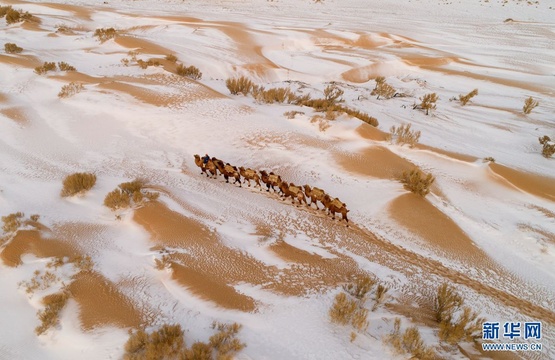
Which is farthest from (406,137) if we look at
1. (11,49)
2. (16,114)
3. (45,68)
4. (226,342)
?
(11,49)

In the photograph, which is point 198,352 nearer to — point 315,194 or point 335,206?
point 335,206

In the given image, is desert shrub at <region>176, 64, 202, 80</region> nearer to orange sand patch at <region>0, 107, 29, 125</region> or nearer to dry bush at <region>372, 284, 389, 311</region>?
orange sand patch at <region>0, 107, 29, 125</region>

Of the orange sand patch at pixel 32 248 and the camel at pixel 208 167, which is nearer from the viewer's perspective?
the orange sand patch at pixel 32 248

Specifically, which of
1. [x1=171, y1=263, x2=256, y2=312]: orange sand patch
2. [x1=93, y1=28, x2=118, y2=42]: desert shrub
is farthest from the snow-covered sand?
[x1=93, y1=28, x2=118, y2=42]: desert shrub

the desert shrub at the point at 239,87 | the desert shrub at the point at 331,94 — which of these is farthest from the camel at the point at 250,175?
the desert shrub at the point at 331,94

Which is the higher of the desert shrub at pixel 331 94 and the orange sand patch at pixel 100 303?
the desert shrub at pixel 331 94

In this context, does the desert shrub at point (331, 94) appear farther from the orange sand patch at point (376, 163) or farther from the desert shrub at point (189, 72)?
the desert shrub at point (189, 72)
